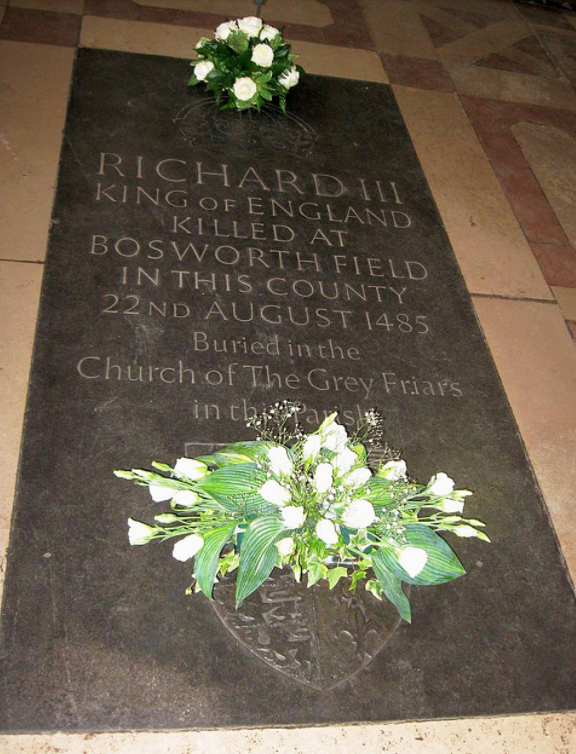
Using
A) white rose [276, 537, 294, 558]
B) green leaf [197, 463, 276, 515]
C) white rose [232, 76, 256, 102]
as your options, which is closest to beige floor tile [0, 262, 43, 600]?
green leaf [197, 463, 276, 515]

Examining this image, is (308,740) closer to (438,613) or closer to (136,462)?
(438,613)

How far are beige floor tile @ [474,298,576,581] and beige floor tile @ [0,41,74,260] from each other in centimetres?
247

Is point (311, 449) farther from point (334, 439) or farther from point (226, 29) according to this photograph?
point (226, 29)

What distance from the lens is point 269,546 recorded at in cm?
240

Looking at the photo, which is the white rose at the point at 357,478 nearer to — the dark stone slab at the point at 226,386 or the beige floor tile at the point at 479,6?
the dark stone slab at the point at 226,386

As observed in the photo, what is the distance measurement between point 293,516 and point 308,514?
0.41 feet

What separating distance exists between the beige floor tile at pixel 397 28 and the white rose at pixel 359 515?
492cm

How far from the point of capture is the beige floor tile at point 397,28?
621cm

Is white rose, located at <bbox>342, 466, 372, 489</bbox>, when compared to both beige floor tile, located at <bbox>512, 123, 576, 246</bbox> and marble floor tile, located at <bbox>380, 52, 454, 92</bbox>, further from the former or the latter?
marble floor tile, located at <bbox>380, 52, 454, 92</bbox>

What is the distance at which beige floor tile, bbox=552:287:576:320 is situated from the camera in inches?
169

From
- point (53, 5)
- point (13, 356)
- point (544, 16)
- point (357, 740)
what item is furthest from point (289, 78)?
point (357, 740)

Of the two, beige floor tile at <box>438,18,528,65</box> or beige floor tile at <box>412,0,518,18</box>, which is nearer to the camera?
beige floor tile at <box>438,18,528,65</box>

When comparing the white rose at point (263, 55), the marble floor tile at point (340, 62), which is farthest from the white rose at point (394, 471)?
the marble floor tile at point (340, 62)

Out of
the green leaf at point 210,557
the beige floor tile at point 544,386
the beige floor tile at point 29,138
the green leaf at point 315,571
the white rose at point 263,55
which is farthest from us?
the white rose at point 263,55
